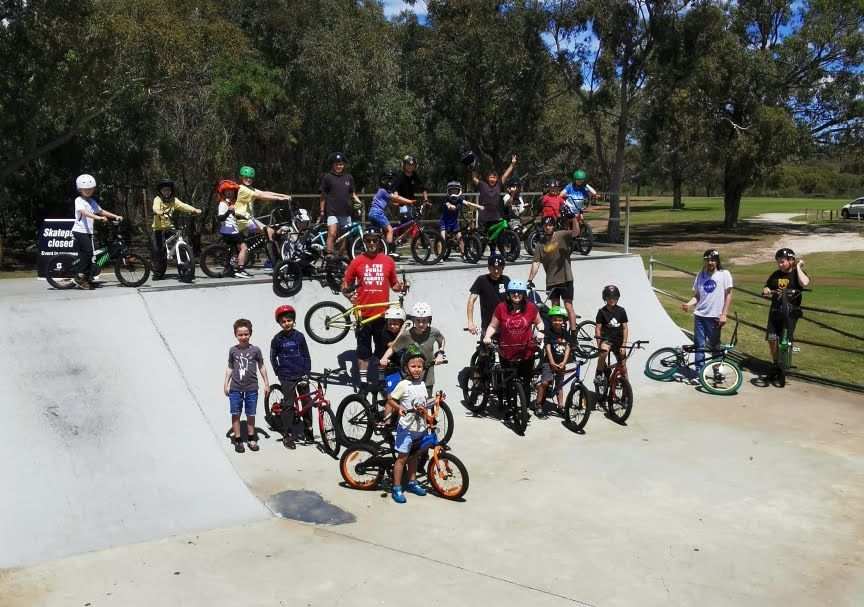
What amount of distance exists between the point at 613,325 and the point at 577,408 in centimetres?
139

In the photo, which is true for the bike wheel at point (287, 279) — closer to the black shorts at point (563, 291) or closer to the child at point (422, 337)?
the child at point (422, 337)

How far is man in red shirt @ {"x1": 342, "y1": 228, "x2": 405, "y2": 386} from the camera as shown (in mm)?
10594

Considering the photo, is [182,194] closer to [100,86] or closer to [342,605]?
[100,86]

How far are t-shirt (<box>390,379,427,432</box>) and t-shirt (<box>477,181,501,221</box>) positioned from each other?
7.16 m

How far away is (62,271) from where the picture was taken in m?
11.3

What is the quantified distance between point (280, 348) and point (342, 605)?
12.2ft

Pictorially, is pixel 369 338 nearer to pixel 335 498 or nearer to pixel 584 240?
pixel 335 498

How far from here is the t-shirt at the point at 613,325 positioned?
1118cm

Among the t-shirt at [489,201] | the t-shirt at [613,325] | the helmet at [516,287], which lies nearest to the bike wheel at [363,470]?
the helmet at [516,287]

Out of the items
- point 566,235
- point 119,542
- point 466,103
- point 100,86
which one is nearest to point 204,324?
point 119,542

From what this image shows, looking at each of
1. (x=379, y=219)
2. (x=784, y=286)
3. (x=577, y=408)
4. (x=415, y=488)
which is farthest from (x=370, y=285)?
(x=784, y=286)

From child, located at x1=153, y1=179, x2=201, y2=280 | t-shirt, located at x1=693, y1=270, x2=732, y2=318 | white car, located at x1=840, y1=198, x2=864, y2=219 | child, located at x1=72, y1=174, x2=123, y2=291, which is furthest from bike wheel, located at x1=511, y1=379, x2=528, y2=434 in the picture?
white car, located at x1=840, y1=198, x2=864, y2=219

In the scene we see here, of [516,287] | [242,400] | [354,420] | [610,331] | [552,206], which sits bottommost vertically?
[354,420]

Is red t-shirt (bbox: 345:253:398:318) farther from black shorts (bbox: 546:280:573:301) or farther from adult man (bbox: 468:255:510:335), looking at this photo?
black shorts (bbox: 546:280:573:301)
